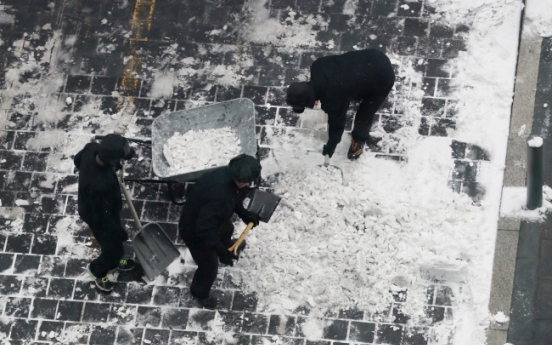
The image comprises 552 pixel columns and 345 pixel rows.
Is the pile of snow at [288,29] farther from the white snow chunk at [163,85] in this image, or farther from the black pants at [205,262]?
the black pants at [205,262]

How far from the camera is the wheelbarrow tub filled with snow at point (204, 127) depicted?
812 cm

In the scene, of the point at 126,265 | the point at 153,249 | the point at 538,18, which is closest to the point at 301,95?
the point at 153,249

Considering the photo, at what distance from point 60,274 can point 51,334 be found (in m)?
0.60

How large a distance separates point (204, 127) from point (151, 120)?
88 cm

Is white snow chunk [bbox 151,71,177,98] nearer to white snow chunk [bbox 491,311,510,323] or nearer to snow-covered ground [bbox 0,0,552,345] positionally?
snow-covered ground [bbox 0,0,552,345]

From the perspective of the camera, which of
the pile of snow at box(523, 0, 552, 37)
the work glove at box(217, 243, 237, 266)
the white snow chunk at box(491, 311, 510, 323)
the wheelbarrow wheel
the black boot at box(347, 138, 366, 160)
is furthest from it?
the pile of snow at box(523, 0, 552, 37)

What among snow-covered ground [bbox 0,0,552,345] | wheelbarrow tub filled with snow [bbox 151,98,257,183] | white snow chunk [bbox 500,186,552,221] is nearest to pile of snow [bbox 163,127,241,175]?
wheelbarrow tub filled with snow [bbox 151,98,257,183]

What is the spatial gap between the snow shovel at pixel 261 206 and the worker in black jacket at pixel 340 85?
780mm

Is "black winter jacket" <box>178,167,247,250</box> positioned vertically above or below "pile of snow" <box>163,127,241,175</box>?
below

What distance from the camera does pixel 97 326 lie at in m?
8.05

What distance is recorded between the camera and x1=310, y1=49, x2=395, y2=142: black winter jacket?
7.66m

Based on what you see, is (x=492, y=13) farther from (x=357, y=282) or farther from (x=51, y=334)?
(x=51, y=334)

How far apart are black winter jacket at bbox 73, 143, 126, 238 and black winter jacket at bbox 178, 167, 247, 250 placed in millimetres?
661

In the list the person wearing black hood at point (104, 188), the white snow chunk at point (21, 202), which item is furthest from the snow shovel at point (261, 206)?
the white snow chunk at point (21, 202)
